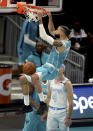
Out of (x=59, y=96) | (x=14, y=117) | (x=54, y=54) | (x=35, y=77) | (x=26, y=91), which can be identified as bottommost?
(x=14, y=117)

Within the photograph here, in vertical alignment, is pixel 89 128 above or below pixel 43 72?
below

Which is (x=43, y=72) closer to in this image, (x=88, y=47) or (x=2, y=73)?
(x=2, y=73)

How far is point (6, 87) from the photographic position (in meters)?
13.2

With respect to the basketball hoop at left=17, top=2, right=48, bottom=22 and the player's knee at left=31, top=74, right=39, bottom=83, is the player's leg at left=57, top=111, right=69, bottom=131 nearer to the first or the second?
the player's knee at left=31, top=74, right=39, bottom=83

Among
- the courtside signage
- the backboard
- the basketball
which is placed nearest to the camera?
the basketball

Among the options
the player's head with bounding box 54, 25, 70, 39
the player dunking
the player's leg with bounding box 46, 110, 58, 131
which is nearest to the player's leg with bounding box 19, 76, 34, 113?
the player dunking

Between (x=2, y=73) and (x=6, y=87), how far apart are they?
0.36 meters

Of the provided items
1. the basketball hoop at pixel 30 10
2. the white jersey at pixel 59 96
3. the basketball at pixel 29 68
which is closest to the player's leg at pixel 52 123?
the white jersey at pixel 59 96

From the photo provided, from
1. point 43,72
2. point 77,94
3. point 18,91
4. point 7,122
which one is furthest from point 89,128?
point 43,72

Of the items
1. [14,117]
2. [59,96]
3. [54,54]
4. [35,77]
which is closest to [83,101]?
[14,117]

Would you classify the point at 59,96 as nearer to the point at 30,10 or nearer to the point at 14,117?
the point at 30,10

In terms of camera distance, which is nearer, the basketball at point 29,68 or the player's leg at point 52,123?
the basketball at point 29,68

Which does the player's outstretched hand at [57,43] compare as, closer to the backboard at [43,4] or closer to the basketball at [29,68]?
the basketball at [29,68]

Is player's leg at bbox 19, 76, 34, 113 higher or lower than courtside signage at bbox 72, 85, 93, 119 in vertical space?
higher
